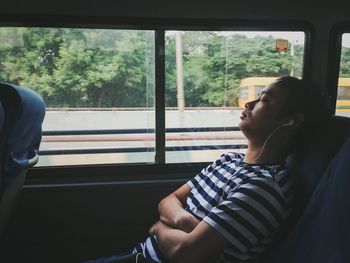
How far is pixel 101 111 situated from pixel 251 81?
0.99 meters

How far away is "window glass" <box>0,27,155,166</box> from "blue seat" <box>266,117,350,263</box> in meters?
→ 1.13

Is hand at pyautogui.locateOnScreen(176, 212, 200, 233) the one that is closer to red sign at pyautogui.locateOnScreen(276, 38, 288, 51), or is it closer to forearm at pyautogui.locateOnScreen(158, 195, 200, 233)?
forearm at pyautogui.locateOnScreen(158, 195, 200, 233)

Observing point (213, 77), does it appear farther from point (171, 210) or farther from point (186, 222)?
point (186, 222)

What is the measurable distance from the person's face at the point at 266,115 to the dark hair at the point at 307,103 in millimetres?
27

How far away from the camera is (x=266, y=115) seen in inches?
50.0

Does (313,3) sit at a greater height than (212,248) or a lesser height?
greater

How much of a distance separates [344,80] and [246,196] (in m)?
1.61

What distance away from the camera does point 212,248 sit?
103 cm

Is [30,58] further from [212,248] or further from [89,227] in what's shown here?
[212,248]

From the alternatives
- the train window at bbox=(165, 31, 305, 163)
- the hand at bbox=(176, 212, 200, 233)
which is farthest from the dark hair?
the train window at bbox=(165, 31, 305, 163)

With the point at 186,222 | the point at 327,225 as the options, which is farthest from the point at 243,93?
the point at 327,225

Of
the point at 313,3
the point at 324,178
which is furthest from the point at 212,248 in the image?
the point at 313,3

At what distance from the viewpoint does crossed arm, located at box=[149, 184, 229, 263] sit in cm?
103

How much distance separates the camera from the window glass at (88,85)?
1.96 metres
